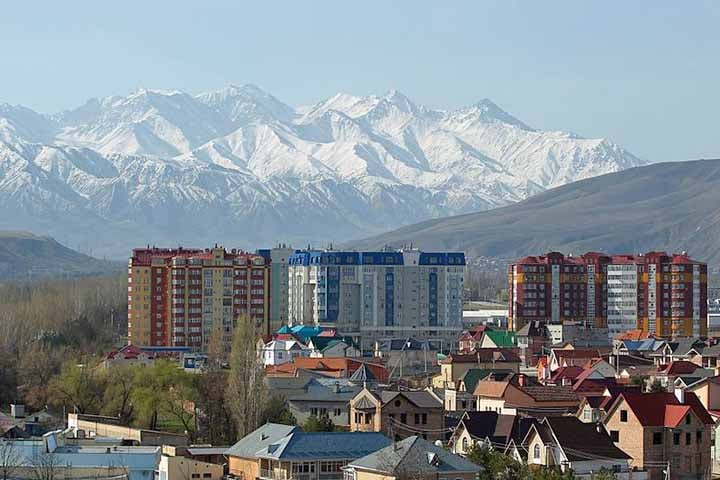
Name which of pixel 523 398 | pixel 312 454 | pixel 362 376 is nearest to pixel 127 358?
pixel 362 376


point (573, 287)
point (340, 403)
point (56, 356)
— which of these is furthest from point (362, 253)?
point (340, 403)

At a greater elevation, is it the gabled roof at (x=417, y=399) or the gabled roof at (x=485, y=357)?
the gabled roof at (x=485, y=357)

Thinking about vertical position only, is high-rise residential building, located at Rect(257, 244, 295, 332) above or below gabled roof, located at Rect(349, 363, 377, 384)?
above

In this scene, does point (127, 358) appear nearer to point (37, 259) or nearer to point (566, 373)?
point (566, 373)

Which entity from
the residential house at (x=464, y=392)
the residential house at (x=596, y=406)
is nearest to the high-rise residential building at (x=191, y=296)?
the residential house at (x=464, y=392)

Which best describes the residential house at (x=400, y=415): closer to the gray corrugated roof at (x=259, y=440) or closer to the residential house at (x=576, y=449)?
the gray corrugated roof at (x=259, y=440)

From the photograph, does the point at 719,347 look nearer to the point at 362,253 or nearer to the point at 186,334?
the point at 186,334

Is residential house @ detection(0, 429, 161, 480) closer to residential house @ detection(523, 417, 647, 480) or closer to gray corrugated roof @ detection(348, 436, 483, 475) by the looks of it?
gray corrugated roof @ detection(348, 436, 483, 475)

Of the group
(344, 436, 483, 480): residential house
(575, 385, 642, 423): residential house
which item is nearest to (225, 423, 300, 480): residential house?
(344, 436, 483, 480): residential house

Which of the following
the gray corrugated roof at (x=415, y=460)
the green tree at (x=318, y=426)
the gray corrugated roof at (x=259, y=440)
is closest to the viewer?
the gray corrugated roof at (x=415, y=460)
